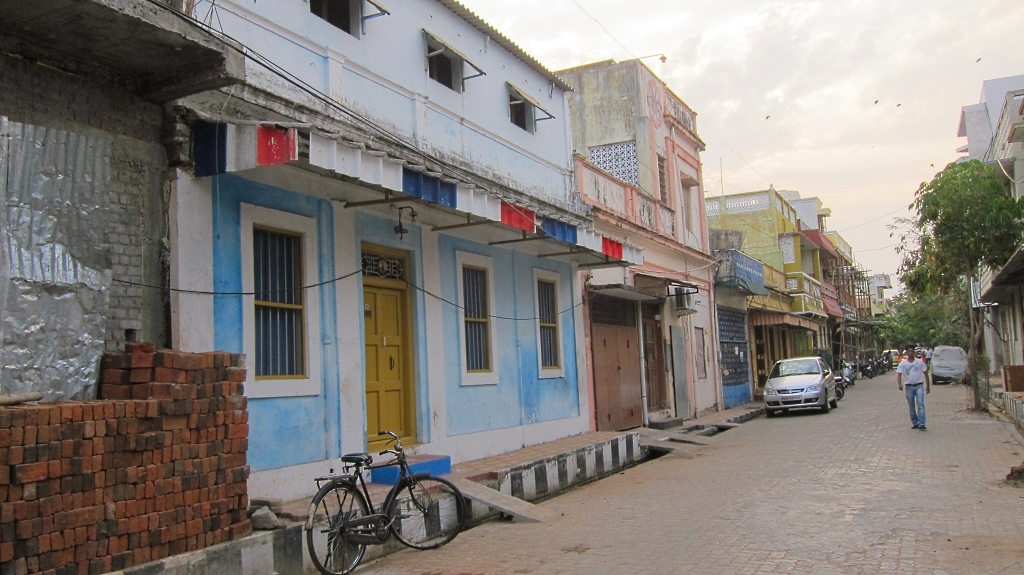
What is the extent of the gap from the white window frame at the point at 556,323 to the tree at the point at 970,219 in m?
10.4

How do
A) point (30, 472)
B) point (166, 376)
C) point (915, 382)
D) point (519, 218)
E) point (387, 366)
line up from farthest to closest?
point (915, 382) < point (519, 218) < point (387, 366) < point (166, 376) < point (30, 472)

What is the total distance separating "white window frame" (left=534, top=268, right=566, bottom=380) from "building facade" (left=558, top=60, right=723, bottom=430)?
129 cm

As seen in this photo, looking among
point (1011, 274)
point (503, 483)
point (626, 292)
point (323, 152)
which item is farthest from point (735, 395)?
point (323, 152)

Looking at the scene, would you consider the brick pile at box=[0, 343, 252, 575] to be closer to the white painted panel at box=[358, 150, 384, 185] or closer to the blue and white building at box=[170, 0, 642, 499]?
the blue and white building at box=[170, 0, 642, 499]

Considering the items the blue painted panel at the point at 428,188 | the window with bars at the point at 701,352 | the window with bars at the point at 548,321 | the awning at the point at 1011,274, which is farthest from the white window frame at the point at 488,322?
the window with bars at the point at 701,352

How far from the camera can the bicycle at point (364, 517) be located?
22.3 ft

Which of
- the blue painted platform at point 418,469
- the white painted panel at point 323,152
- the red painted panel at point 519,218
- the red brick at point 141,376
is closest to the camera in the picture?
the red brick at point 141,376

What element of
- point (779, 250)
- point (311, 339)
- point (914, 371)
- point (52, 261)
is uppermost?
point (779, 250)

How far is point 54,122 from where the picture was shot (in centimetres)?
623

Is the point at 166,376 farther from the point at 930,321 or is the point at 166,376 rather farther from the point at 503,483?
the point at 930,321

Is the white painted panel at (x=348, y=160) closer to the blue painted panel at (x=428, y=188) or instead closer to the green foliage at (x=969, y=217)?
the blue painted panel at (x=428, y=188)

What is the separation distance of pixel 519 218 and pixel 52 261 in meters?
5.84

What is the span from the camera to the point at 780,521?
8.21 meters

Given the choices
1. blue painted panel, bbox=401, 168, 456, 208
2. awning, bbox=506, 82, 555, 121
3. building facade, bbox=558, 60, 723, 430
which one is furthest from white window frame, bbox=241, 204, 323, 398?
building facade, bbox=558, 60, 723, 430
